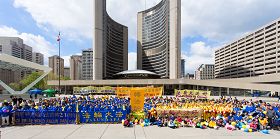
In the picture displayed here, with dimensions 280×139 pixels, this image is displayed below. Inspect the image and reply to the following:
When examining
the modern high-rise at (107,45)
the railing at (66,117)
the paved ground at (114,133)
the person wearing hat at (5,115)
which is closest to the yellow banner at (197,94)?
the paved ground at (114,133)

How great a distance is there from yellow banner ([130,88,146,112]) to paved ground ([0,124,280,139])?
3574 millimetres

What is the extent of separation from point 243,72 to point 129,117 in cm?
13363

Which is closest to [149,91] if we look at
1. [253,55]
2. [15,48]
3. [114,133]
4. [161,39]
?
[114,133]

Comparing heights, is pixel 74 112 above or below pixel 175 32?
below

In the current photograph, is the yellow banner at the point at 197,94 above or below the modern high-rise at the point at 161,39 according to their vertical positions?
below

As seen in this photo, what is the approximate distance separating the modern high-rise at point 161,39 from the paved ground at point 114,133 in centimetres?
9101

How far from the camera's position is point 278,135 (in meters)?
11.6

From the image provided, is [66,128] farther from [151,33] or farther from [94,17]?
[151,33]

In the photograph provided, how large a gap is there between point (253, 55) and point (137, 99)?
123957 millimetres

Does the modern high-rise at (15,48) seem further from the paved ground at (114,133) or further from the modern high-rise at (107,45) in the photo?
the paved ground at (114,133)

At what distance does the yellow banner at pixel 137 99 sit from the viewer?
16.9 meters

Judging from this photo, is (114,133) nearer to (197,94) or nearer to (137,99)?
(137,99)

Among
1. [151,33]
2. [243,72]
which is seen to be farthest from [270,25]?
[151,33]

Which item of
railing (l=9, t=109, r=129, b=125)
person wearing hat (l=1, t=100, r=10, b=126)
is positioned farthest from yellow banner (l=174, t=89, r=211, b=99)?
Answer: person wearing hat (l=1, t=100, r=10, b=126)
